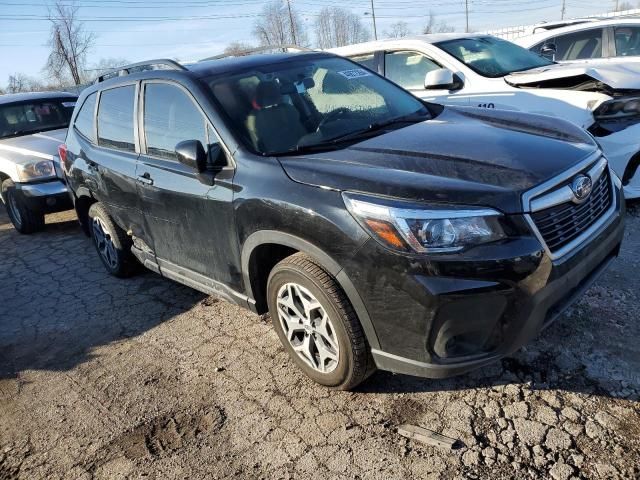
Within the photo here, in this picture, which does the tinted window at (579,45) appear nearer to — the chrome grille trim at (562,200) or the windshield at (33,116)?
the chrome grille trim at (562,200)

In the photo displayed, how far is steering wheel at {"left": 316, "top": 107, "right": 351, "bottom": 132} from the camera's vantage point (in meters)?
3.27

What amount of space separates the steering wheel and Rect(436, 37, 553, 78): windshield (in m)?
2.83

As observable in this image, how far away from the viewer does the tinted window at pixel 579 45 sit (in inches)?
283

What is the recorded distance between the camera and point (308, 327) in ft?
9.36

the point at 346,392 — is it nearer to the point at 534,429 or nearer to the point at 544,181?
the point at 534,429

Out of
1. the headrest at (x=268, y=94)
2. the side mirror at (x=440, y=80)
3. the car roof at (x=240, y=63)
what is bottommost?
the side mirror at (x=440, y=80)

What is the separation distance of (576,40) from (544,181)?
6145 millimetres

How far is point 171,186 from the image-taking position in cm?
346

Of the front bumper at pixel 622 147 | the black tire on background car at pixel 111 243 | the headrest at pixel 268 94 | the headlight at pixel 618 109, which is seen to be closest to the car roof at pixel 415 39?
the headlight at pixel 618 109

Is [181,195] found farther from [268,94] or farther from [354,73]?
[354,73]

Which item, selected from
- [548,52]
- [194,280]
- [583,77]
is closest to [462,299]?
[194,280]

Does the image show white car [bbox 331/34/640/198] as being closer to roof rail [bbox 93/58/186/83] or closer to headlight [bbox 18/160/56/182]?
roof rail [bbox 93/58/186/83]

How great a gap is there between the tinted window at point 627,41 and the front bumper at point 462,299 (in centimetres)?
576

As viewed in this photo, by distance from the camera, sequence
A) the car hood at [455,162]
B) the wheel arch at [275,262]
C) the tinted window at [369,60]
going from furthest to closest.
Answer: the tinted window at [369,60] → the wheel arch at [275,262] → the car hood at [455,162]
